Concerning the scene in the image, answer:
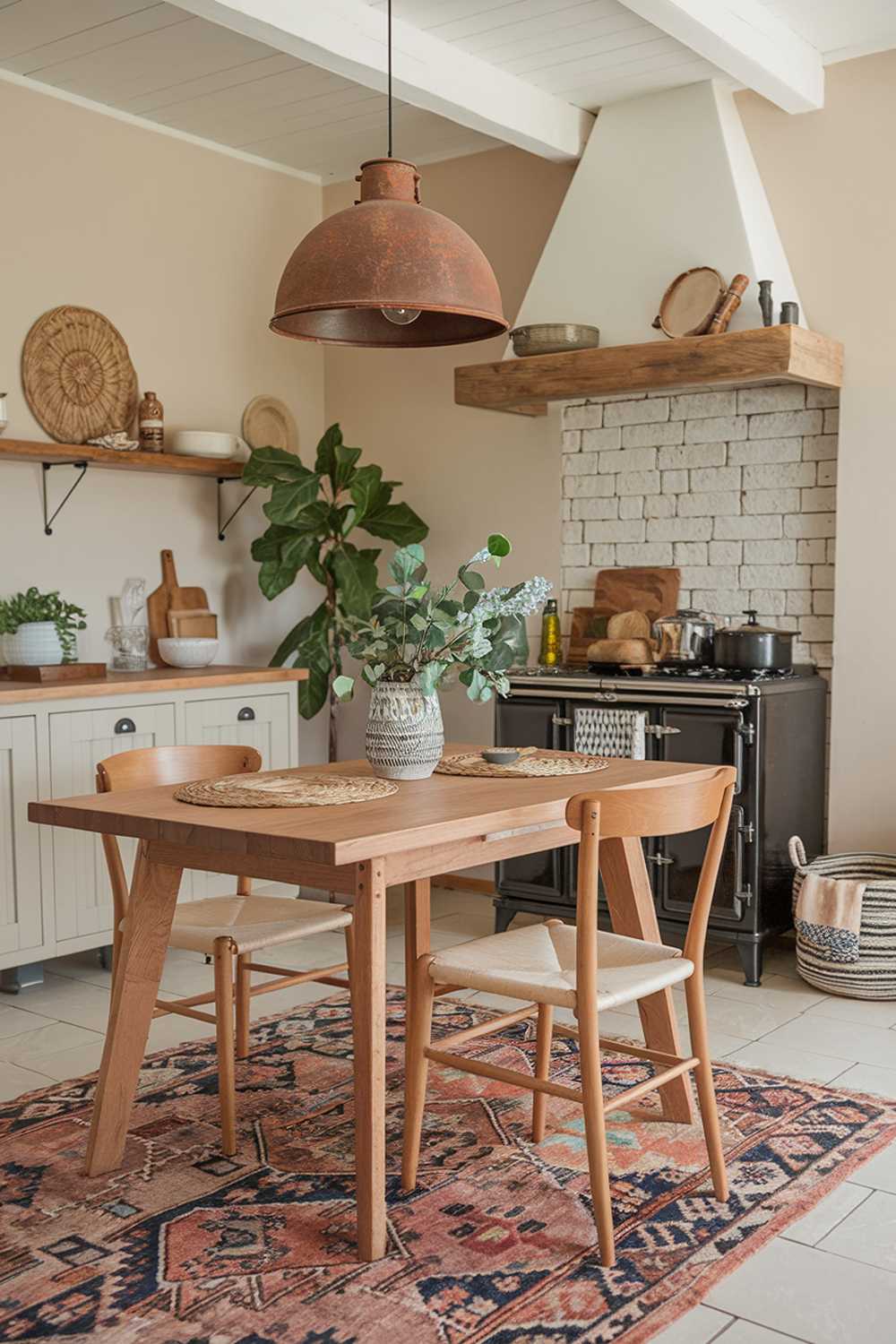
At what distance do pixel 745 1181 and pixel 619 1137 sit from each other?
0.32m

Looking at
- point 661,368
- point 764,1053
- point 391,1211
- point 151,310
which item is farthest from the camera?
point 151,310

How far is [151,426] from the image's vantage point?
16.3 ft

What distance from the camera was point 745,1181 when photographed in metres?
2.75

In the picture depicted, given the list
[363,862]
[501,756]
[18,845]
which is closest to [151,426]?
[18,845]

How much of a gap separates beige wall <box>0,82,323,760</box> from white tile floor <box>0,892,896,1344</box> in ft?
4.50

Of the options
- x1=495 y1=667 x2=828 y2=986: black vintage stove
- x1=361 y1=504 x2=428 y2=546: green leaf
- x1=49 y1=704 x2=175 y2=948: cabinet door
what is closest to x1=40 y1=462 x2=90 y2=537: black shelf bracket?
x1=49 y1=704 x2=175 y2=948: cabinet door

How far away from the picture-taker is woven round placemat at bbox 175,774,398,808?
8.68 feet

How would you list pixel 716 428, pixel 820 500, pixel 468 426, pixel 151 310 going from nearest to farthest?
pixel 820 500
pixel 716 428
pixel 151 310
pixel 468 426

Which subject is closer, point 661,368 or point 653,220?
point 661,368

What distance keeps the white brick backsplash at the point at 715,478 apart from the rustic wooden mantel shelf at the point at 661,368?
289mm

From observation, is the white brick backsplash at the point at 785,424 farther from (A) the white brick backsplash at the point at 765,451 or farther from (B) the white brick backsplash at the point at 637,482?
(B) the white brick backsplash at the point at 637,482

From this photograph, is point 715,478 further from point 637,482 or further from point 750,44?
point 750,44

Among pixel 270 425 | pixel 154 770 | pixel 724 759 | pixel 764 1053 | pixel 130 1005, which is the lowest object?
pixel 764 1053

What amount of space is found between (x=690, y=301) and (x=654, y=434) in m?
0.60
